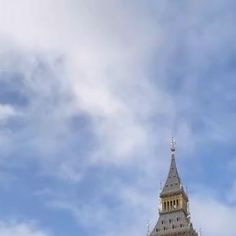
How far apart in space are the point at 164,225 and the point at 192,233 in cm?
747

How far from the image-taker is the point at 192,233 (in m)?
192

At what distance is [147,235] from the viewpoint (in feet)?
644

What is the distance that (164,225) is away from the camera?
196 metres

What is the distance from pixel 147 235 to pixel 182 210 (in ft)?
35.0

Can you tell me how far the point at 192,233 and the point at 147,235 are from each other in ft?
37.1

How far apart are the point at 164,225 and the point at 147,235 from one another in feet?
15.7

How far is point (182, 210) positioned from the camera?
19900 centimetres
